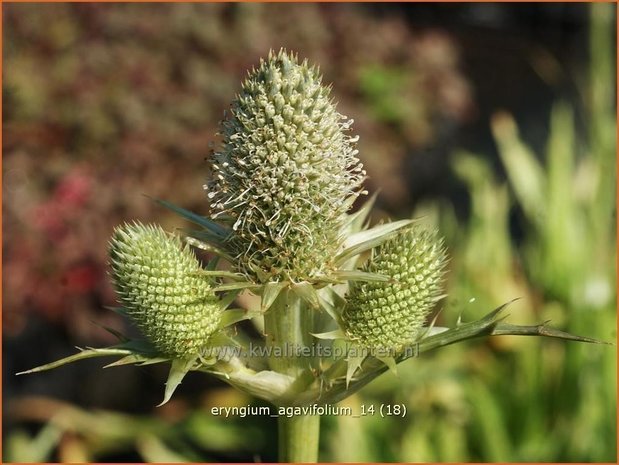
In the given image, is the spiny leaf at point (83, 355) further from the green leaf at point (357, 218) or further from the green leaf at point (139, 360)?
the green leaf at point (357, 218)

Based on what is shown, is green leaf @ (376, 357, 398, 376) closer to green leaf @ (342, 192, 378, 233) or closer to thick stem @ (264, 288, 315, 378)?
thick stem @ (264, 288, 315, 378)

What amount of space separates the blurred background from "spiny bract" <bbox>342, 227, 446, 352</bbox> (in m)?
2.37

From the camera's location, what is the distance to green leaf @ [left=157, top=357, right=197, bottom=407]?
156cm

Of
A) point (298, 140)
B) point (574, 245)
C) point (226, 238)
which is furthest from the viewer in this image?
point (574, 245)

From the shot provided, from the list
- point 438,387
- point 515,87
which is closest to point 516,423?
point 438,387

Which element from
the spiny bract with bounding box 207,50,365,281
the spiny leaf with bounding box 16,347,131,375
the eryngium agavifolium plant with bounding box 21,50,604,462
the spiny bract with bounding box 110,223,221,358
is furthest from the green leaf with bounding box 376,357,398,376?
the spiny leaf with bounding box 16,347,131,375

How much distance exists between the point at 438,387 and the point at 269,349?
3.14 metres

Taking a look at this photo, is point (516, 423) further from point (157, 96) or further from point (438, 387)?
point (157, 96)

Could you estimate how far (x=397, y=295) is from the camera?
171 cm

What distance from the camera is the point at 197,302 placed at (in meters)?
1.72

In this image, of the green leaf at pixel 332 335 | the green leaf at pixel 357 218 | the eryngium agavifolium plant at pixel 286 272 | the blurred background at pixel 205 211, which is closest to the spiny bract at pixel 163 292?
the eryngium agavifolium plant at pixel 286 272

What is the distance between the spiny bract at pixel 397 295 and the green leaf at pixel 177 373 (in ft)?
1.23

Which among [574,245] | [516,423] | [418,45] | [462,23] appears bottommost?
[516,423]

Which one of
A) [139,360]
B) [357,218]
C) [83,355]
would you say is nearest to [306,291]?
[357,218]
